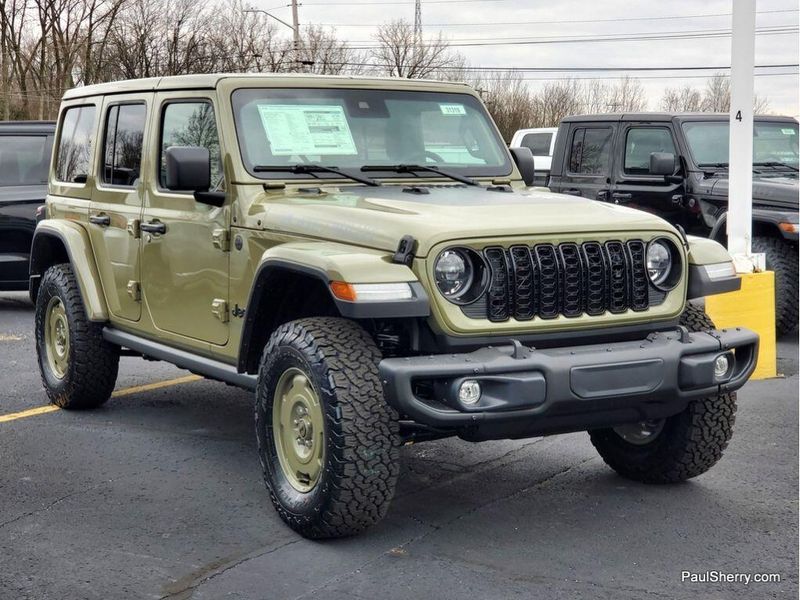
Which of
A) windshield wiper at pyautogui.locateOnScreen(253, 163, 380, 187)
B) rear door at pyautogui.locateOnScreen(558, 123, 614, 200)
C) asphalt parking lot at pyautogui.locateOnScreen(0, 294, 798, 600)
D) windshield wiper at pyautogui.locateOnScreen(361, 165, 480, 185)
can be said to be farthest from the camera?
rear door at pyautogui.locateOnScreen(558, 123, 614, 200)

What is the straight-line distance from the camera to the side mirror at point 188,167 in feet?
17.7

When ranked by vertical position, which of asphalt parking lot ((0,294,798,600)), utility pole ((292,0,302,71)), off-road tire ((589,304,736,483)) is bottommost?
asphalt parking lot ((0,294,798,600))

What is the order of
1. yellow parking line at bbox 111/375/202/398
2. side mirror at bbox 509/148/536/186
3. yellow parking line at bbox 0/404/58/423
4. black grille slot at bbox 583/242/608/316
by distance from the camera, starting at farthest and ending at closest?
yellow parking line at bbox 111/375/202/398 → yellow parking line at bbox 0/404/58/423 → side mirror at bbox 509/148/536/186 → black grille slot at bbox 583/242/608/316

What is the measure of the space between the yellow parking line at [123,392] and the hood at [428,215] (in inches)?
107

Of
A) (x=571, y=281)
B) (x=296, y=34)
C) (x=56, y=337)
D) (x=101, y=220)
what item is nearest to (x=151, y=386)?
(x=56, y=337)

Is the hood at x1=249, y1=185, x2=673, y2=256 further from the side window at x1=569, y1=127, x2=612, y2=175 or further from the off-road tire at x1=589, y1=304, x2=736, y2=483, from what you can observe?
the side window at x1=569, y1=127, x2=612, y2=175

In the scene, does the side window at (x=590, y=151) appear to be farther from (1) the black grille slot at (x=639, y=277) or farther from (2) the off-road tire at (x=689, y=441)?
(1) the black grille slot at (x=639, y=277)

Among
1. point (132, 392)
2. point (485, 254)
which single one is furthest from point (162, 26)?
point (485, 254)

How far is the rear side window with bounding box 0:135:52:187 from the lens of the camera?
12.4 metres

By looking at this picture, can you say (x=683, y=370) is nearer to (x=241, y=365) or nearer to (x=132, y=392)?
(x=241, y=365)

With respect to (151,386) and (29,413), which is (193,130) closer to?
(29,413)

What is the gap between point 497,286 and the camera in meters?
4.72

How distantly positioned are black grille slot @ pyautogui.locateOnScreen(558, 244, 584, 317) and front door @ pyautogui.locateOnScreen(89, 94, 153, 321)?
266 centimetres

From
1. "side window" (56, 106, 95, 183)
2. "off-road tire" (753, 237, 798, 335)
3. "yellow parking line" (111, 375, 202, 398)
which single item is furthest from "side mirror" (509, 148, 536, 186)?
"off-road tire" (753, 237, 798, 335)
